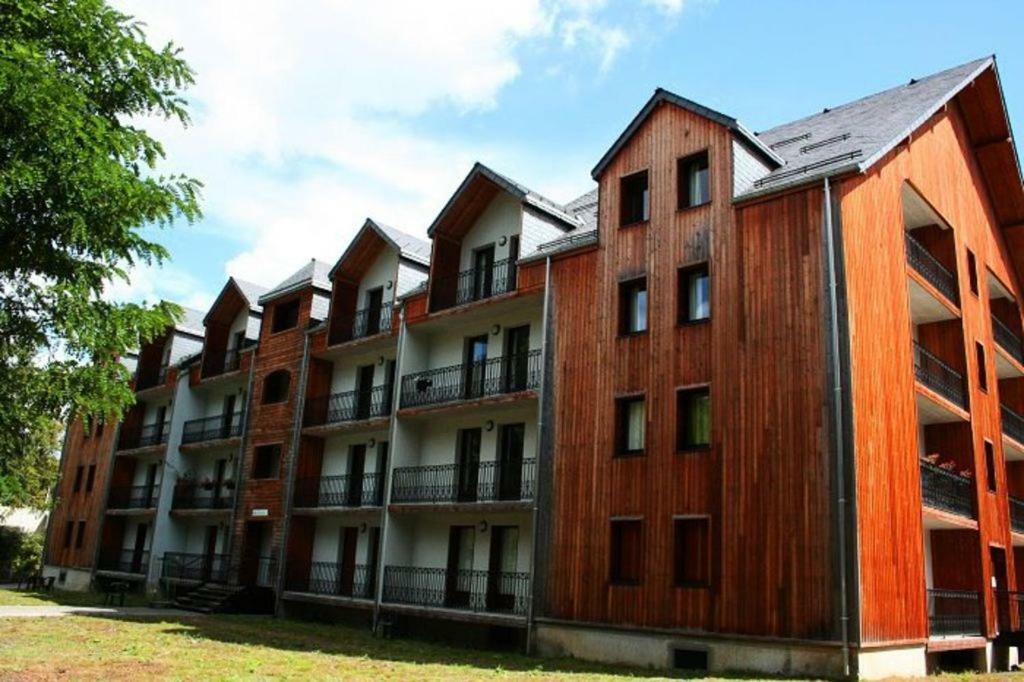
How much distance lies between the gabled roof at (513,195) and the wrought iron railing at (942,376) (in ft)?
31.0

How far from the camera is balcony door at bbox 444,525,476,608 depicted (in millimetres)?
23953

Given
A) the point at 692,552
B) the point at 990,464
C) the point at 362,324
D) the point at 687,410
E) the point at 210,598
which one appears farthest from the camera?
the point at 362,324

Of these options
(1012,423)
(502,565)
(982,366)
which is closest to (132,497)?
(502,565)

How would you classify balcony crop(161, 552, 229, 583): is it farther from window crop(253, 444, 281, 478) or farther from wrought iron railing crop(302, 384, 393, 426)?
wrought iron railing crop(302, 384, 393, 426)

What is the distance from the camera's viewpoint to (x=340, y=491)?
94.3 feet

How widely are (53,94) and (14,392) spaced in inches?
199

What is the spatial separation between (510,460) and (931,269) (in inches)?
463

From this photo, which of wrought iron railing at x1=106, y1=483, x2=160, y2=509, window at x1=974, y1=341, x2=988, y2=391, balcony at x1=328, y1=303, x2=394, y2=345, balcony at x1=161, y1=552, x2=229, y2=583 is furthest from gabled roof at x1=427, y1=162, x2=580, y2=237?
wrought iron railing at x1=106, y1=483, x2=160, y2=509

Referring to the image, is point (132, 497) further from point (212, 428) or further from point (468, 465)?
point (468, 465)

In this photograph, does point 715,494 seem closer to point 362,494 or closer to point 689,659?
point 689,659

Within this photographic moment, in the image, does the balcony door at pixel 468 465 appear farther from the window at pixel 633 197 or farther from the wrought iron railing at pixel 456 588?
the window at pixel 633 197

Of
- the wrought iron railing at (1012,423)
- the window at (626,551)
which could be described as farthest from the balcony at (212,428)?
the wrought iron railing at (1012,423)

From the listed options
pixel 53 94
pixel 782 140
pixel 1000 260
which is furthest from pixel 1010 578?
pixel 53 94

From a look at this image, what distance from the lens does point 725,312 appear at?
18.6m
